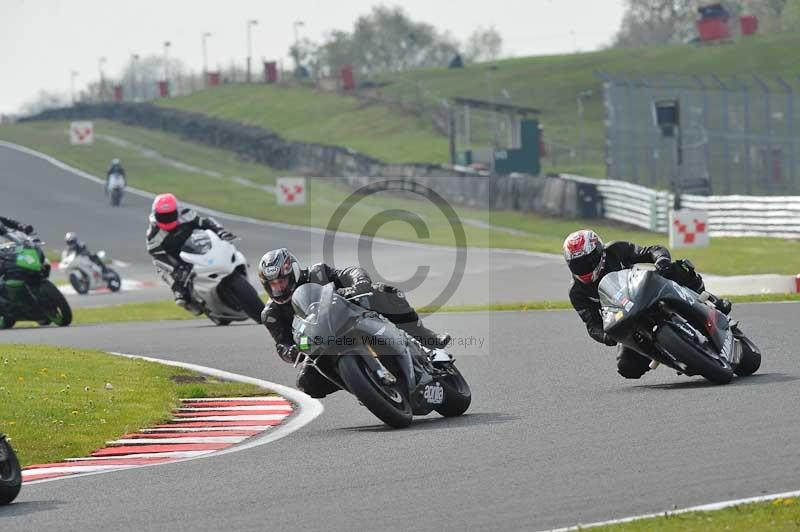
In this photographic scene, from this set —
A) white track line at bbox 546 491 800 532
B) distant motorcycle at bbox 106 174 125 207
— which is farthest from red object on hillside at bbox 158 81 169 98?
white track line at bbox 546 491 800 532

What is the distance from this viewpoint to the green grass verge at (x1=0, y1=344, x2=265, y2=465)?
11391 millimetres

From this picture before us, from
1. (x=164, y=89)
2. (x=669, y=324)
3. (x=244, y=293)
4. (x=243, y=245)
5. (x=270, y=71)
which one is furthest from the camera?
(x=164, y=89)

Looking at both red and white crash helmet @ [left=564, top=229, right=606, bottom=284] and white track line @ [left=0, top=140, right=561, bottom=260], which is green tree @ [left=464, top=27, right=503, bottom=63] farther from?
red and white crash helmet @ [left=564, top=229, right=606, bottom=284]

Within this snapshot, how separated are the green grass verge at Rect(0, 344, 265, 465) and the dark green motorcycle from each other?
4.87m

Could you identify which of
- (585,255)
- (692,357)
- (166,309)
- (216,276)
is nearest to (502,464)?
(692,357)

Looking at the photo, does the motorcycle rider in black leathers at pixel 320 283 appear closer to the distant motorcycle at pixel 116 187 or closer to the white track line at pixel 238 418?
the white track line at pixel 238 418

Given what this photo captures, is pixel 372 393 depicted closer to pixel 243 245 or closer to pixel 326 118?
pixel 243 245

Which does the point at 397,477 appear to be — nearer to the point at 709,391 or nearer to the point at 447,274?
the point at 709,391

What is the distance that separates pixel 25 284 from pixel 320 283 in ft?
39.0

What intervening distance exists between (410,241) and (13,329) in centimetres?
2016

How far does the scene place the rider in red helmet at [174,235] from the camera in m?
19.9

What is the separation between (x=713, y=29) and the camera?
8844cm

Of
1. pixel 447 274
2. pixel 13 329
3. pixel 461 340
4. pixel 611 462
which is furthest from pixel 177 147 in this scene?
pixel 611 462

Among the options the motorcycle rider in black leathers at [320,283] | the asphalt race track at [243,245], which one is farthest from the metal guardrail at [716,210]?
the motorcycle rider in black leathers at [320,283]
